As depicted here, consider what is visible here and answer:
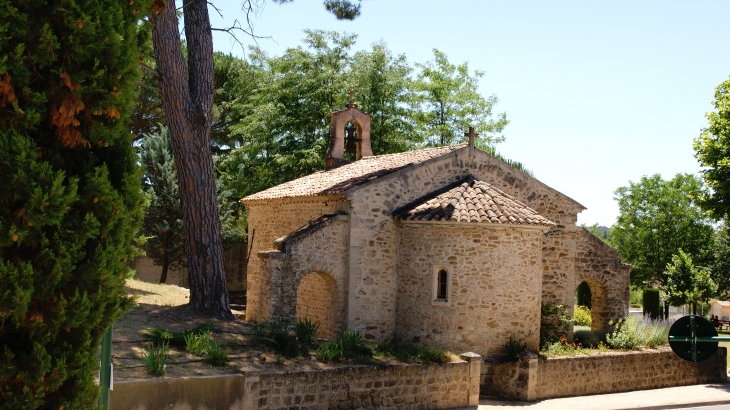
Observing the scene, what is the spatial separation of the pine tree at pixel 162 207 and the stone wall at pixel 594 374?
14.8 m

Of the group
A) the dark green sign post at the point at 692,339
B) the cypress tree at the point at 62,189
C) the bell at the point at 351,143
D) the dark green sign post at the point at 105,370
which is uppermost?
the bell at the point at 351,143

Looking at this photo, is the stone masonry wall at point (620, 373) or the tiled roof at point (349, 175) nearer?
the stone masonry wall at point (620, 373)

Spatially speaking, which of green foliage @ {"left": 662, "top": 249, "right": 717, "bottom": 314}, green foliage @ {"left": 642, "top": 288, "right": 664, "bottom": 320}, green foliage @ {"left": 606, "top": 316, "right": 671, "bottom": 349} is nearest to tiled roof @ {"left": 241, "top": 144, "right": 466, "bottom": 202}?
green foliage @ {"left": 606, "top": 316, "right": 671, "bottom": 349}

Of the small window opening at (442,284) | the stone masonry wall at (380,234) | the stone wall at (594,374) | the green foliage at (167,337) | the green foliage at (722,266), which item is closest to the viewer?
the green foliage at (167,337)

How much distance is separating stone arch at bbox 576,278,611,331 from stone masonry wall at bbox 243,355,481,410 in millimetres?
7634

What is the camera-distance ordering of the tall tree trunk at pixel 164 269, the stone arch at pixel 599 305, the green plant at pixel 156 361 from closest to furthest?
the green plant at pixel 156 361
the stone arch at pixel 599 305
the tall tree trunk at pixel 164 269

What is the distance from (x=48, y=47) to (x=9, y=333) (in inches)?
98.7

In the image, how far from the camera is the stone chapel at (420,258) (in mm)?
15812

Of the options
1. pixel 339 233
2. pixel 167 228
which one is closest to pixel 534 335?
pixel 339 233

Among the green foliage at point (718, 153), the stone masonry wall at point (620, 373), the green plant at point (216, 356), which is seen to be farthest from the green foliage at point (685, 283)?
the green plant at point (216, 356)

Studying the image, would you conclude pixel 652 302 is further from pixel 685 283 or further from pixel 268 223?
pixel 268 223

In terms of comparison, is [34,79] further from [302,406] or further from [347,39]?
[347,39]

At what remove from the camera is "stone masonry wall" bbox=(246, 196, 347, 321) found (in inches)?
623

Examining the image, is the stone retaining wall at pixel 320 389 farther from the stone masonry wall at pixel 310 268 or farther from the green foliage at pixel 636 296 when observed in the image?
the green foliage at pixel 636 296
